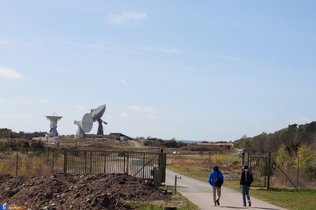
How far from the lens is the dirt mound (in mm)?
17531

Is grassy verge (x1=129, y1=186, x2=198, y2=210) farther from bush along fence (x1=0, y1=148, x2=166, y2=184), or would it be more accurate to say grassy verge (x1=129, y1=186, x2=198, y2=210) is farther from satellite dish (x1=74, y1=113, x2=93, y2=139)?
satellite dish (x1=74, y1=113, x2=93, y2=139)

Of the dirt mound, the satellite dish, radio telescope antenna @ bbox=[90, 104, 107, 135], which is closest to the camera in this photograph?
the dirt mound

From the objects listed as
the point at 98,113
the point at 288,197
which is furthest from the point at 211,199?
the point at 98,113

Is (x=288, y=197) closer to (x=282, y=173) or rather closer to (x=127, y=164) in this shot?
(x=282, y=173)

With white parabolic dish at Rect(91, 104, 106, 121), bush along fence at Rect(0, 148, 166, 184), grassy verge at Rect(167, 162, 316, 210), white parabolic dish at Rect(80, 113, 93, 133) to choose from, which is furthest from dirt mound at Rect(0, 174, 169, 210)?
white parabolic dish at Rect(91, 104, 106, 121)

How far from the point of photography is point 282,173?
30.6 metres

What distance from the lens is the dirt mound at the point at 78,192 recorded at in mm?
17531

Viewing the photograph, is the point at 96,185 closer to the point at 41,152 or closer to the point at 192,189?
the point at 192,189

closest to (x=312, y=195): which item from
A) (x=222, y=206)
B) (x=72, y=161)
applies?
(x=222, y=206)

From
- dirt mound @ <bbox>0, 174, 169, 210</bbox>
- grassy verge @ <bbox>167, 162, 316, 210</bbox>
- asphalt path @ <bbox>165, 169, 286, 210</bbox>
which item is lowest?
grassy verge @ <bbox>167, 162, 316, 210</bbox>

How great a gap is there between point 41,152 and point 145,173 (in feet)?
44.0

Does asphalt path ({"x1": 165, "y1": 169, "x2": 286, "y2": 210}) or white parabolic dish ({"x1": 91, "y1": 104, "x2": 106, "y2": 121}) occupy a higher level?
white parabolic dish ({"x1": 91, "y1": 104, "x2": 106, "y2": 121})

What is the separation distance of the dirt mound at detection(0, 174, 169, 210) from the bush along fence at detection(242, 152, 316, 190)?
30.4 feet

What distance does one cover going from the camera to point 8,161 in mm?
34375
